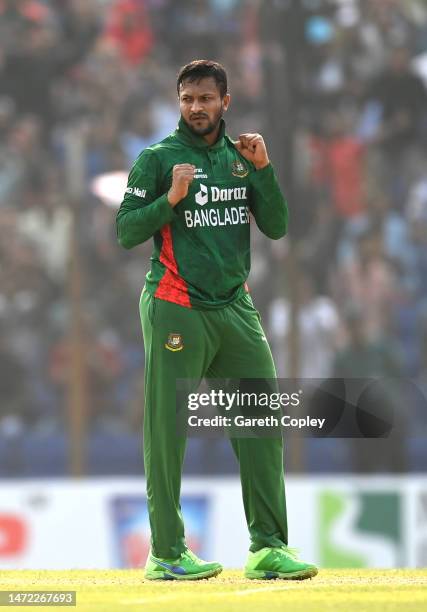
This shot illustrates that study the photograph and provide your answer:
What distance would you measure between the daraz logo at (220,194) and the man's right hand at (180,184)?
0.37 ft

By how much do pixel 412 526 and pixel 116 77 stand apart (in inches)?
153

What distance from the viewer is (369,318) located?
955 centimetres

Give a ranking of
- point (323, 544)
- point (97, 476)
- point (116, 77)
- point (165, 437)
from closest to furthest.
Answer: point (165, 437), point (323, 544), point (97, 476), point (116, 77)

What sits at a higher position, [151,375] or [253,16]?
[253,16]

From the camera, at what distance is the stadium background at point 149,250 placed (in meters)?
9.00

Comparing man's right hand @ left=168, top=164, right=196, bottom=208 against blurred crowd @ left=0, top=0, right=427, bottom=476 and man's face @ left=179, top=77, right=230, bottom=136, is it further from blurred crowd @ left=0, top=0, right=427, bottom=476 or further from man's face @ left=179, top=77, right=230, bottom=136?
blurred crowd @ left=0, top=0, right=427, bottom=476

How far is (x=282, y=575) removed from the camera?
4781 mm

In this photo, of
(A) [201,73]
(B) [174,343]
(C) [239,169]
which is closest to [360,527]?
(B) [174,343]

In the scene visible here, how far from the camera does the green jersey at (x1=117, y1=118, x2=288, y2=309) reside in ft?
15.6

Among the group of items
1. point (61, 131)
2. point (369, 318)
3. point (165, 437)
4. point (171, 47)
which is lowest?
point (165, 437)

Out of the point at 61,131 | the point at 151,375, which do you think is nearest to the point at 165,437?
the point at 151,375

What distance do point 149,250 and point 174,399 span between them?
5202mm

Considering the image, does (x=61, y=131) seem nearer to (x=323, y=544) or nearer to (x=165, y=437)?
(x=323, y=544)

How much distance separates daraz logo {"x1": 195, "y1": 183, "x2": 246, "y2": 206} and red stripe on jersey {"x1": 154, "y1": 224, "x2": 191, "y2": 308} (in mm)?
145
